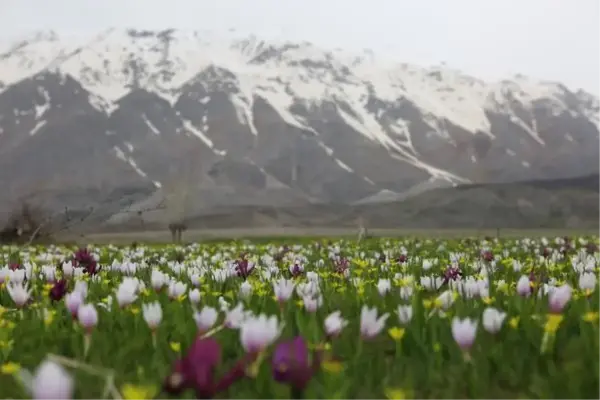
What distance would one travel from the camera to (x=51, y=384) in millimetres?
1682

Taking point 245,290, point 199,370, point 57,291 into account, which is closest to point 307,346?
point 199,370

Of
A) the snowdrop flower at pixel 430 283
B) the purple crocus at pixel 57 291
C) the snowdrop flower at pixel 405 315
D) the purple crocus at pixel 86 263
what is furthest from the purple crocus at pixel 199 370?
the purple crocus at pixel 86 263

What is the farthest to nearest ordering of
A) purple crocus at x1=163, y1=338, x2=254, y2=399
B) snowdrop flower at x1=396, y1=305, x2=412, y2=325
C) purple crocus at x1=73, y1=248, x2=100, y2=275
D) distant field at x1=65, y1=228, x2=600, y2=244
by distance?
distant field at x1=65, y1=228, x2=600, y2=244
purple crocus at x1=73, y1=248, x2=100, y2=275
snowdrop flower at x1=396, y1=305, x2=412, y2=325
purple crocus at x1=163, y1=338, x2=254, y2=399

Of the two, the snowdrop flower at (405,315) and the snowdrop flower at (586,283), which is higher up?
the snowdrop flower at (586,283)

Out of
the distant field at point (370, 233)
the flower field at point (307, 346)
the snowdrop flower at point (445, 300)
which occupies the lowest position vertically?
the distant field at point (370, 233)

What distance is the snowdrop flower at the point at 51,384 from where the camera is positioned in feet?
5.50

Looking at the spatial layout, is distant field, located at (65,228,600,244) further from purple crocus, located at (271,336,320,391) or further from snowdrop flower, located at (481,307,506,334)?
purple crocus, located at (271,336,320,391)

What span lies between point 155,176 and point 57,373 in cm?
20135

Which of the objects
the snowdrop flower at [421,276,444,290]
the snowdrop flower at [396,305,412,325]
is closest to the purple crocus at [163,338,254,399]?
the snowdrop flower at [396,305,412,325]

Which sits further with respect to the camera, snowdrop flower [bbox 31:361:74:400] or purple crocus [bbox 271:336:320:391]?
purple crocus [bbox 271:336:320:391]

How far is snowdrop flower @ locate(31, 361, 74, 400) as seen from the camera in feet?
5.50

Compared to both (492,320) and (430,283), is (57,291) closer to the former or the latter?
(430,283)

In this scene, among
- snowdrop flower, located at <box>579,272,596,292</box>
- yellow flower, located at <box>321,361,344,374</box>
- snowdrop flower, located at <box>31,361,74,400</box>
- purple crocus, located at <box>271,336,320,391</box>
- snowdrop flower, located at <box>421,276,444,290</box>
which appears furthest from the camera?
snowdrop flower, located at <box>421,276,444,290</box>

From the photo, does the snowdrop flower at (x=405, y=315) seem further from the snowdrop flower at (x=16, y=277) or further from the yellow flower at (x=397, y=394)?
the snowdrop flower at (x=16, y=277)
